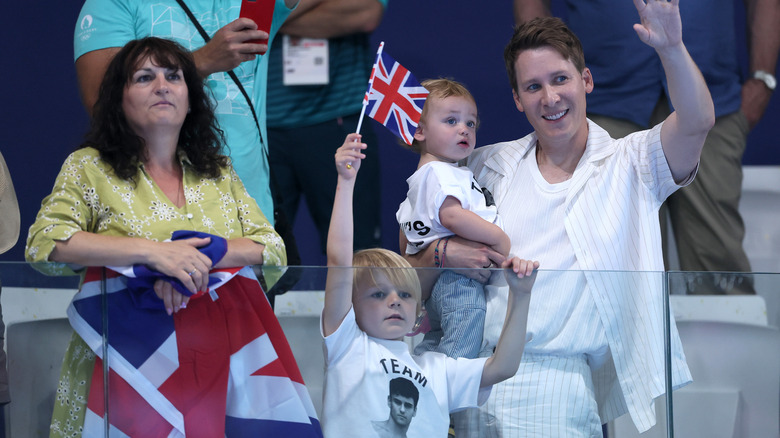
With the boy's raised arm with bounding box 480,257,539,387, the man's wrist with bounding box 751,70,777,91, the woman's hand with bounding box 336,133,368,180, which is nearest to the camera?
the boy's raised arm with bounding box 480,257,539,387

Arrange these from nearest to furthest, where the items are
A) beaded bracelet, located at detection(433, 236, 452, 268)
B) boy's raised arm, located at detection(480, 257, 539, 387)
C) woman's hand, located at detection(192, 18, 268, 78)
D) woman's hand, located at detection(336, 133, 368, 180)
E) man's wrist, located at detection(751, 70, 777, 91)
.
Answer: boy's raised arm, located at detection(480, 257, 539, 387), woman's hand, located at detection(336, 133, 368, 180), beaded bracelet, located at detection(433, 236, 452, 268), woman's hand, located at detection(192, 18, 268, 78), man's wrist, located at detection(751, 70, 777, 91)

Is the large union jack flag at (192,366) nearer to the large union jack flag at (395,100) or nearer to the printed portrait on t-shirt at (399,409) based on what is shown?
the printed portrait on t-shirt at (399,409)

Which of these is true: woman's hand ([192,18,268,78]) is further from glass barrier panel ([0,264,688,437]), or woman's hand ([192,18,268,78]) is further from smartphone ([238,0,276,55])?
glass barrier panel ([0,264,688,437])

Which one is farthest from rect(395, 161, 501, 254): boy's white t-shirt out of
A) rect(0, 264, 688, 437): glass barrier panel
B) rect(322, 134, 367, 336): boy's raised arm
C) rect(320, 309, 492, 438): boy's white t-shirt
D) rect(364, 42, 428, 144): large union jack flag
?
rect(320, 309, 492, 438): boy's white t-shirt

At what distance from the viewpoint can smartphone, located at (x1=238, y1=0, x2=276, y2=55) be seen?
275cm

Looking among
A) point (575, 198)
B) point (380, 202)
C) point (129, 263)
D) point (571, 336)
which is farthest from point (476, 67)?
point (129, 263)

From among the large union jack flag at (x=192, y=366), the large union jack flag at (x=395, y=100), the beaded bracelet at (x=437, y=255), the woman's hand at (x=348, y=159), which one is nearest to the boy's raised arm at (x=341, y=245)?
the woman's hand at (x=348, y=159)

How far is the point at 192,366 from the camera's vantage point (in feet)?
6.81

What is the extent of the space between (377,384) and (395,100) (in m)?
0.89

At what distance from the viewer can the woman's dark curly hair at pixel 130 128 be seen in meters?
2.39

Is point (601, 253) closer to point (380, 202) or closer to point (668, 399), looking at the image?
point (668, 399)

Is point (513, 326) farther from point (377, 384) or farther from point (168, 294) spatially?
point (168, 294)

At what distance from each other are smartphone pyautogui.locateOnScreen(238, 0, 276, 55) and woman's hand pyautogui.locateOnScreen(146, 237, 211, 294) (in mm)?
916

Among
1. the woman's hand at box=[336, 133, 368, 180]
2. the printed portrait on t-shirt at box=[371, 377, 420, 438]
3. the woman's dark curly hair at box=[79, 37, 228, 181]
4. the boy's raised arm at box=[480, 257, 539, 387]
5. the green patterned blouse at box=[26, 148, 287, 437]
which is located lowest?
the printed portrait on t-shirt at box=[371, 377, 420, 438]
